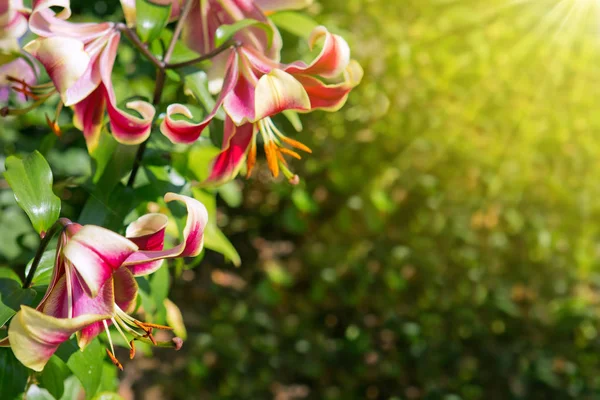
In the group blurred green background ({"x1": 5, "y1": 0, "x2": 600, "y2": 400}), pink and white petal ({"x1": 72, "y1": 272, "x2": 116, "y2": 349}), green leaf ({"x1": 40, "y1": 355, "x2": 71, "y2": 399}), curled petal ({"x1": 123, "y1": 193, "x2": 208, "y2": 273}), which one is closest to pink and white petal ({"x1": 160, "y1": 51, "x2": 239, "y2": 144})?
curled petal ({"x1": 123, "y1": 193, "x2": 208, "y2": 273})

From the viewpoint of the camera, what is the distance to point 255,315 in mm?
2361

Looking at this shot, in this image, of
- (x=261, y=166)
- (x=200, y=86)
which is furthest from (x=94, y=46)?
(x=261, y=166)

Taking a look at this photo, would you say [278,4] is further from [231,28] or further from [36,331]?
[36,331]

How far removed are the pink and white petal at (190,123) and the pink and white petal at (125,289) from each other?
18 centimetres

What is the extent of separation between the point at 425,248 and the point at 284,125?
779 millimetres

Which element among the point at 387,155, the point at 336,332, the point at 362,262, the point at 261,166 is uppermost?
the point at 387,155

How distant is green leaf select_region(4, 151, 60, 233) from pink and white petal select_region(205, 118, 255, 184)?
0.73ft

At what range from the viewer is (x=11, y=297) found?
2.56 feet

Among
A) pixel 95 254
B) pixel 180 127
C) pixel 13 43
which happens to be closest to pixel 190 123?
pixel 180 127

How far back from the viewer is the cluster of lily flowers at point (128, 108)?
26.2 inches

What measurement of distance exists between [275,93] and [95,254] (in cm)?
27

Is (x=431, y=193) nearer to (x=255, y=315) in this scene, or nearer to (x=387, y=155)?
(x=387, y=155)

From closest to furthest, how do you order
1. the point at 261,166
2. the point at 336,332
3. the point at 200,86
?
the point at 200,86
the point at 261,166
the point at 336,332

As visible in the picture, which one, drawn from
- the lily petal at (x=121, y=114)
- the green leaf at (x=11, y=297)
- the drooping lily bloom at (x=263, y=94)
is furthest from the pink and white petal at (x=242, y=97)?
the green leaf at (x=11, y=297)
